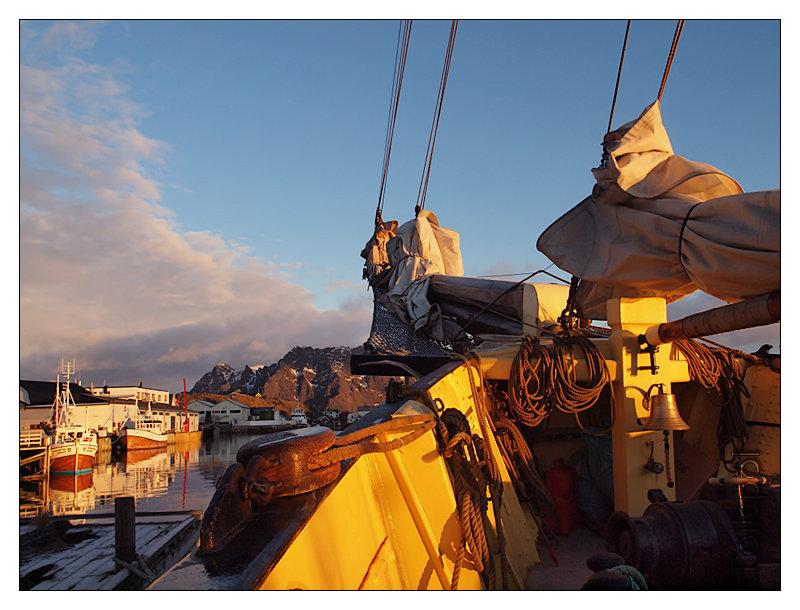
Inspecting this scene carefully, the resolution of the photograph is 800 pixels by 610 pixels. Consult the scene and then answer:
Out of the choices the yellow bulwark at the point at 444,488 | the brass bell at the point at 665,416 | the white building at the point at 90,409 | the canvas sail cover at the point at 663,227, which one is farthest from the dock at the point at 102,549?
the white building at the point at 90,409

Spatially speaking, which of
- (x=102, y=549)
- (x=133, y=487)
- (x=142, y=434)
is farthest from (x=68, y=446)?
(x=102, y=549)

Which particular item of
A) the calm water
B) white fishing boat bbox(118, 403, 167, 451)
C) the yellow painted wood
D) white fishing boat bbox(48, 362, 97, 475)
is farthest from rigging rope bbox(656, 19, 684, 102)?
white fishing boat bbox(118, 403, 167, 451)

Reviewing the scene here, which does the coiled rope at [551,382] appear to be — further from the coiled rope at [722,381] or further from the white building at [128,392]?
the white building at [128,392]

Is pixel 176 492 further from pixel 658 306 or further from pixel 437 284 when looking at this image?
pixel 658 306

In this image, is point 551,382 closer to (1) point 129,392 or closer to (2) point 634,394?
(2) point 634,394

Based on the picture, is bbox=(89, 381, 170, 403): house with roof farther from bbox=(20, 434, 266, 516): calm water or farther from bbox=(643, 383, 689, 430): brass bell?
bbox=(643, 383, 689, 430): brass bell

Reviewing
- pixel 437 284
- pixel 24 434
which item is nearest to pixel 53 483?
pixel 24 434

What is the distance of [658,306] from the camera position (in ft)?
17.2

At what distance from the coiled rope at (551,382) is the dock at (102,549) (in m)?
7.32

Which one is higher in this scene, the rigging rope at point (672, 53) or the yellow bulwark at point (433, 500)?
the rigging rope at point (672, 53)


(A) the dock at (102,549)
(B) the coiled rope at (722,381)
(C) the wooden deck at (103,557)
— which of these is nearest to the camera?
(B) the coiled rope at (722,381)

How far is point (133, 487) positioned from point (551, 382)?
89.3 feet

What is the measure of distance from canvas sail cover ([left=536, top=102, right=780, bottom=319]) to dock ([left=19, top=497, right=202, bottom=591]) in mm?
8428

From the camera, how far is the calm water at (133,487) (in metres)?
21.9
